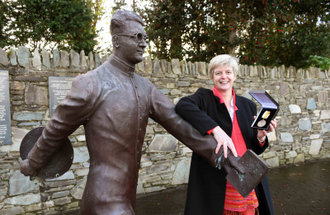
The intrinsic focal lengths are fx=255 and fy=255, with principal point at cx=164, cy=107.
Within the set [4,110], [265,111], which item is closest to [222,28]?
[4,110]

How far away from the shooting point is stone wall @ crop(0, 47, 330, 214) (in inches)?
150

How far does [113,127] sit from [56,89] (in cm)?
286

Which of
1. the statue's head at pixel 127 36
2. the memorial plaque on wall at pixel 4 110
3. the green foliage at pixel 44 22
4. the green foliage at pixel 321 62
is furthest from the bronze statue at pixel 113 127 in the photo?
the green foliage at pixel 321 62

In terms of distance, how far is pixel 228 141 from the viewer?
1577mm

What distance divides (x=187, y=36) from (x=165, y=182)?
4.86 meters

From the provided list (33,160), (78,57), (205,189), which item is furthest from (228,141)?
(78,57)

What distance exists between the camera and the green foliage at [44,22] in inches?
259

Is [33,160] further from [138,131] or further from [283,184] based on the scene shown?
[283,184]

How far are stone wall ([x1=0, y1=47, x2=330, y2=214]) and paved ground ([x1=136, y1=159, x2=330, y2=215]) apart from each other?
33 centimetres

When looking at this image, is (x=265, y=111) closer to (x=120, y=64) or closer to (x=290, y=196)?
(x=120, y=64)

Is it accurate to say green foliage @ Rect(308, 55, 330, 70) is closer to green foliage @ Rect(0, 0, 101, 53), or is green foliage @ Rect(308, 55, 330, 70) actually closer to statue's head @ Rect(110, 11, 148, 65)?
green foliage @ Rect(0, 0, 101, 53)

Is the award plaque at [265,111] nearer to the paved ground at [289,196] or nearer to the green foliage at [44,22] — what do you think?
the paved ground at [289,196]

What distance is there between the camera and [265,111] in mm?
1689

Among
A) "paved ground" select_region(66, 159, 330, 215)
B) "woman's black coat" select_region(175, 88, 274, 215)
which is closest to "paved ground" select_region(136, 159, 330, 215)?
"paved ground" select_region(66, 159, 330, 215)
